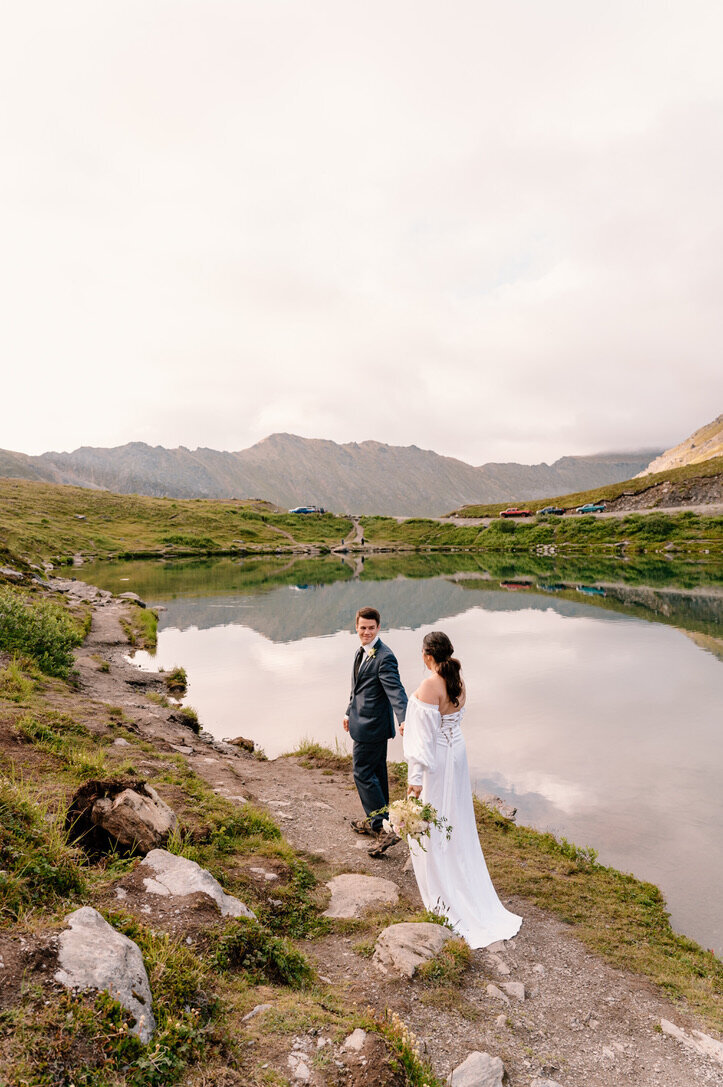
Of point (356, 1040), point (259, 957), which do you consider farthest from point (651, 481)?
point (356, 1040)

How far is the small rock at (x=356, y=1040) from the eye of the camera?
5.12m

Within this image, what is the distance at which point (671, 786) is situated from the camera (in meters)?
15.3

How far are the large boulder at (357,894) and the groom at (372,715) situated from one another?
3.94ft

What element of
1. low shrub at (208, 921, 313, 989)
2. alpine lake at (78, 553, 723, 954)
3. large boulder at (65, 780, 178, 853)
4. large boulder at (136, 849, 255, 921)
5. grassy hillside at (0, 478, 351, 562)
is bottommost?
alpine lake at (78, 553, 723, 954)

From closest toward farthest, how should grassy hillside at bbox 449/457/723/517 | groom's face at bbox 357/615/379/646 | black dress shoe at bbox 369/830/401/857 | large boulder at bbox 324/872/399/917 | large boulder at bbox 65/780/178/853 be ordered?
large boulder at bbox 65/780/178/853, large boulder at bbox 324/872/399/917, black dress shoe at bbox 369/830/401/857, groom's face at bbox 357/615/379/646, grassy hillside at bbox 449/457/723/517

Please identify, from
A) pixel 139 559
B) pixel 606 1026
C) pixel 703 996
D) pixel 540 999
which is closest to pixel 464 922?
pixel 540 999

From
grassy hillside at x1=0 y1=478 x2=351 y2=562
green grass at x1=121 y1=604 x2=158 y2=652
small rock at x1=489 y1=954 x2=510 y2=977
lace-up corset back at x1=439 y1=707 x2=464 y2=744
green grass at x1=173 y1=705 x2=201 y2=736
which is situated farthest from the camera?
grassy hillside at x1=0 y1=478 x2=351 y2=562

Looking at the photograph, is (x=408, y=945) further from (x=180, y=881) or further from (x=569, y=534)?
(x=569, y=534)

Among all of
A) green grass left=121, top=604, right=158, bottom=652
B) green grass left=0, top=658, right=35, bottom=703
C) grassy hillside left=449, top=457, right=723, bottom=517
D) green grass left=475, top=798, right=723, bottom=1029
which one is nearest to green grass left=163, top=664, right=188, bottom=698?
green grass left=121, top=604, right=158, bottom=652

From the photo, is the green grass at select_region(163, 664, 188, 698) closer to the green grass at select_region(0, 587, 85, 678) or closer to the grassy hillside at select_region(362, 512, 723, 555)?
the green grass at select_region(0, 587, 85, 678)

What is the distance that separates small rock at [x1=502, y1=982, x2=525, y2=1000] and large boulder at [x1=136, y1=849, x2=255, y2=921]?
11.2 feet

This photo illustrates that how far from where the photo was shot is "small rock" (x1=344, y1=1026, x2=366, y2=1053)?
201 inches

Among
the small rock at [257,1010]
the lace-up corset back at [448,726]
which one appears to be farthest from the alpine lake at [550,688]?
the small rock at [257,1010]

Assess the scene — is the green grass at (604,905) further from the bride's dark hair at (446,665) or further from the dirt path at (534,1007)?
the bride's dark hair at (446,665)
